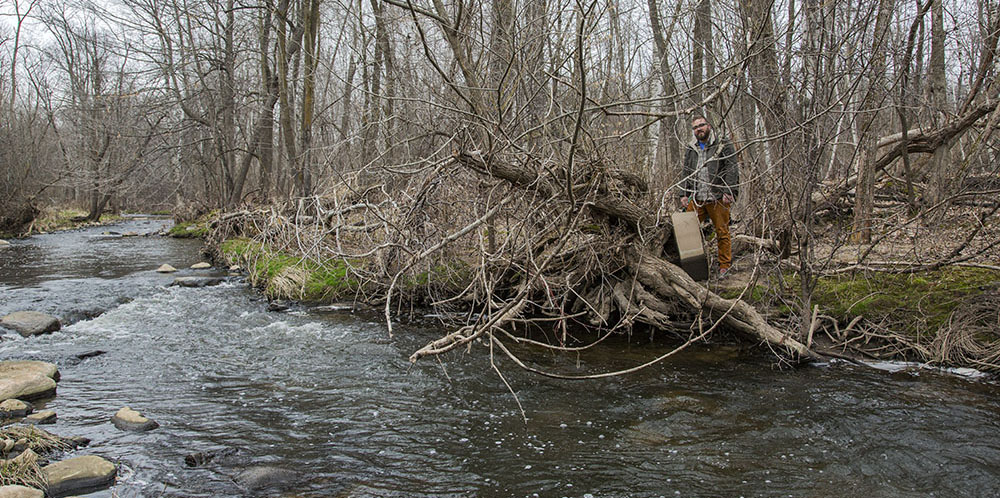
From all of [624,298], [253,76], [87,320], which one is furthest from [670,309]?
[253,76]

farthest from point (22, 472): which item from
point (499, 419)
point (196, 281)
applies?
point (196, 281)

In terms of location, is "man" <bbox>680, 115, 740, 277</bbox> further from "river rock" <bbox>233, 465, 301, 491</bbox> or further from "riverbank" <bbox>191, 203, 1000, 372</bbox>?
"river rock" <bbox>233, 465, 301, 491</bbox>

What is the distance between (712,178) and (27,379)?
7.60 m

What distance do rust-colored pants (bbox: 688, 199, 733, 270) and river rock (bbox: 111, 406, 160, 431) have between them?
20.3ft

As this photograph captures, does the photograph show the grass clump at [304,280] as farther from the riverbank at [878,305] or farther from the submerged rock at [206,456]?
the submerged rock at [206,456]

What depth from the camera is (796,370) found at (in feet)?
21.4

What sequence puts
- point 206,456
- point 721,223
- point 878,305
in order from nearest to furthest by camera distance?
point 206,456 → point 878,305 → point 721,223

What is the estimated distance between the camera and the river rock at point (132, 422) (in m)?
5.13

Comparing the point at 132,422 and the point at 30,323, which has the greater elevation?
the point at 30,323

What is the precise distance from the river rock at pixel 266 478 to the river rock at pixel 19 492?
115 cm

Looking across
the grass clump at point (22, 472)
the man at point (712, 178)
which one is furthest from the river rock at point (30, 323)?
the man at point (712, 178)

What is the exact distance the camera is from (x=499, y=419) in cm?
539

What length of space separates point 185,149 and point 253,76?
3411mm

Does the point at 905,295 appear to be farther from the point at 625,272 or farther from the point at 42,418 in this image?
the point at 42,418
